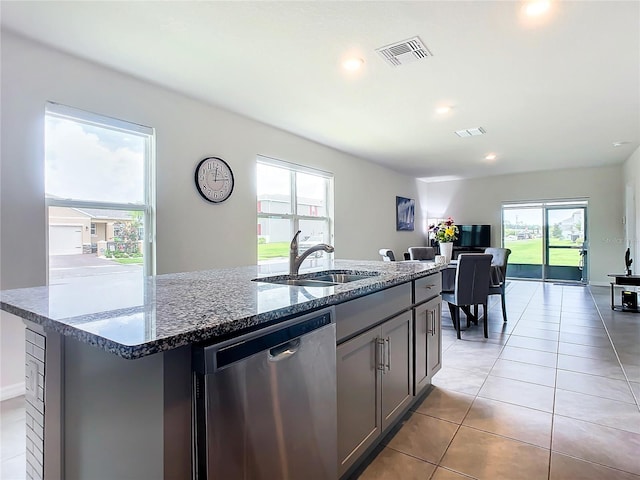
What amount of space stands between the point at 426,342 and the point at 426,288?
0.37m

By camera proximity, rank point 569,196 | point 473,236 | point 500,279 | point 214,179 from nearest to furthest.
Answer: point 214,179 < point 500,279 < point 569,196 < point 473,236

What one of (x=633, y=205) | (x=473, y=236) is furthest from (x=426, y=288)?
(x=473, y=236)

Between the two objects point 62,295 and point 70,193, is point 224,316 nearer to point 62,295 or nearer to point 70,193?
point 62,295

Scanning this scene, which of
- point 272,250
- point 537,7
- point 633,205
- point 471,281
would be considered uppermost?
point 537,7

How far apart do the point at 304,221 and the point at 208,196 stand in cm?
192

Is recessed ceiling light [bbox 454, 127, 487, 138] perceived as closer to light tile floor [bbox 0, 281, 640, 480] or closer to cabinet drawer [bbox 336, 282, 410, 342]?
light tile floor [bbox 0, 281, 640, 480]

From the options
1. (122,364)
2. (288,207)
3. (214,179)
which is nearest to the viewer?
(122,364)

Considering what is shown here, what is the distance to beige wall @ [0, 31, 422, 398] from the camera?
8.50ft

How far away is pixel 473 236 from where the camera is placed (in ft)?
29.4

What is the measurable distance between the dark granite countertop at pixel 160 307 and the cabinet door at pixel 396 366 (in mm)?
291

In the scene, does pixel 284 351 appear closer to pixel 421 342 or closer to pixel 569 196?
pixel 421 342

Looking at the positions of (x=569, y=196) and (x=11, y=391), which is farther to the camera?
(x=569, y=196)

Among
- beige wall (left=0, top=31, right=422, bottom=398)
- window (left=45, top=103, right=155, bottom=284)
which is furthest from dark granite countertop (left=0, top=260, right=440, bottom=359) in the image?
window (left=45, top=103, right=155, bottom=284)

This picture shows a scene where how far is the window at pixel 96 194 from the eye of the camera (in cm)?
288
